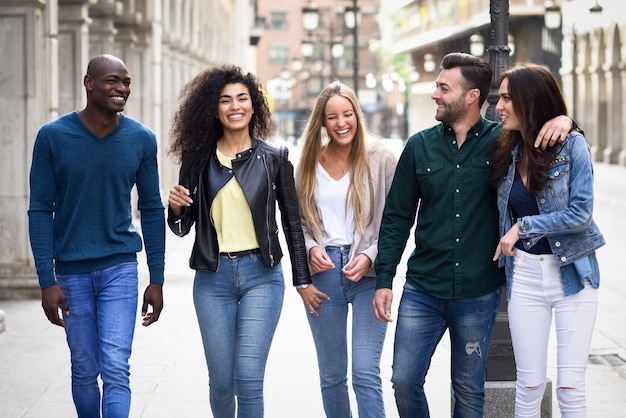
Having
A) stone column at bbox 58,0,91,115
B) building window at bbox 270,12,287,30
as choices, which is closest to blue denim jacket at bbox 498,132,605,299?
stone column at bbox 58,0,91,115

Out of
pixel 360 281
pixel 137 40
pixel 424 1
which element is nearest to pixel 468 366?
pixel 360 281

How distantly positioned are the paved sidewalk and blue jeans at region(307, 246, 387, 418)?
1.43 metres

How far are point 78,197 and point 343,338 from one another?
1.45 meters

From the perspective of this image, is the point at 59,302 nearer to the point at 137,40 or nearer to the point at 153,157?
the point at 153,157

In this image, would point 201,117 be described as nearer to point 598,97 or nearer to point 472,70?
point 472,70

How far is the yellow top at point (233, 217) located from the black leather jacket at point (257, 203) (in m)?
0.03

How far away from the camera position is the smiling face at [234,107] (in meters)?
5.62

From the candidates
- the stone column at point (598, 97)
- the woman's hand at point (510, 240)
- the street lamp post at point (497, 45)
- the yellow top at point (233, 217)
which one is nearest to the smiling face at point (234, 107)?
the yellow top at point (233, 217)

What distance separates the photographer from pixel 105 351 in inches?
209

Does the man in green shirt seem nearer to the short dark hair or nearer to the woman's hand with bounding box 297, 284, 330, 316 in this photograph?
the short dark hair

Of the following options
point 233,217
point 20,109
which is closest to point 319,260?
point 233,217

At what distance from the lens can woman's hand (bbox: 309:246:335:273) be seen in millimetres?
5641

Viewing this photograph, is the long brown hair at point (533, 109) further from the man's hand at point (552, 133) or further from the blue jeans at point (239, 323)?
the blue jeans at point (239, 323)

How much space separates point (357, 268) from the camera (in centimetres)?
559
